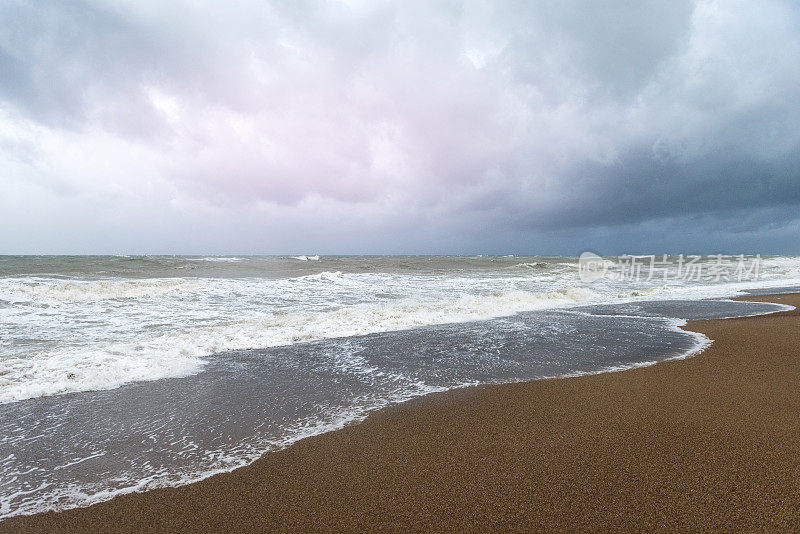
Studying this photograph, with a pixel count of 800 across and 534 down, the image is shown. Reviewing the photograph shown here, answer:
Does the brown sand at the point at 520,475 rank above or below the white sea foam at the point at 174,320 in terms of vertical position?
above

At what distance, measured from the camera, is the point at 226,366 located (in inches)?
268

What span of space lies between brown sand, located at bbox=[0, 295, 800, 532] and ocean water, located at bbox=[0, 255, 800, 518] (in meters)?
0.43

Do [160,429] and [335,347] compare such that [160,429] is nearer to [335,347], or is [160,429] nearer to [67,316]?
[335,347]

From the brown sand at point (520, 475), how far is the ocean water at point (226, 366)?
17.0 inches

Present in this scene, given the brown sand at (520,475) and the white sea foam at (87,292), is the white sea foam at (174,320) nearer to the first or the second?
the white sea foam at (87,292)

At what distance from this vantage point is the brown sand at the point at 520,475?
2.68m

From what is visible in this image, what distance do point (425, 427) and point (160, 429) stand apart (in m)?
2.82

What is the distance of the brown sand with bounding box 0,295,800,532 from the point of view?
2676 mm

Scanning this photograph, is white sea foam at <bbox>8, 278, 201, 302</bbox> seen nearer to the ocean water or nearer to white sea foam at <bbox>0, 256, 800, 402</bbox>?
white sea foam at <bbox>0, 256, 800, 402</bbox>

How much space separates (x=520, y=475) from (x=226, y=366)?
534cm

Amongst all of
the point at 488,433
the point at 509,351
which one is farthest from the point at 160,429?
the point at 509,351
